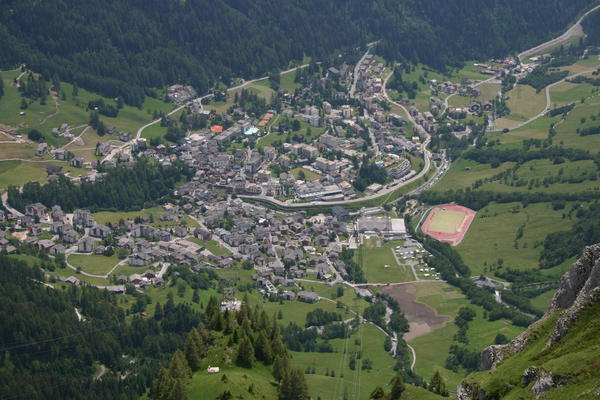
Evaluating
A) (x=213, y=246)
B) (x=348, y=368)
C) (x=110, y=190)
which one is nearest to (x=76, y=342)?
(x=348, y=368)

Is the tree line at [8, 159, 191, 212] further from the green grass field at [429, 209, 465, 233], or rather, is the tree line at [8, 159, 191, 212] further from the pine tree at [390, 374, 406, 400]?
the pine tree at [390, 374, 406, 400]

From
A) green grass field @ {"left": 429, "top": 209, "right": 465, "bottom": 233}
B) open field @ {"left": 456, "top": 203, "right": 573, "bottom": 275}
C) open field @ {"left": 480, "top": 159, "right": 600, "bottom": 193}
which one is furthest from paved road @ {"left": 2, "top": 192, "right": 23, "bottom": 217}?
open field @ {"left": 480, "top": 159, "right": 600, "bottom": 193}

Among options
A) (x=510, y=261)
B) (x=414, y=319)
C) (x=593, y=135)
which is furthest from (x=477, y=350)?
(x=593, y=135)

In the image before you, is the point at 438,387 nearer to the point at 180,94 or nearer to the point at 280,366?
the point at 280,366

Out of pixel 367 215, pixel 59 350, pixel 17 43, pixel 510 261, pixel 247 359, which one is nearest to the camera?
pixel 247 359

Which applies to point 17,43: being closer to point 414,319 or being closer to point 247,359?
point 414,319

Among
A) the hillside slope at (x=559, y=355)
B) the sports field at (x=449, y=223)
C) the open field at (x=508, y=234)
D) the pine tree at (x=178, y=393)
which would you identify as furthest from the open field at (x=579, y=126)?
the hillside slope at (x=559, y=355)
